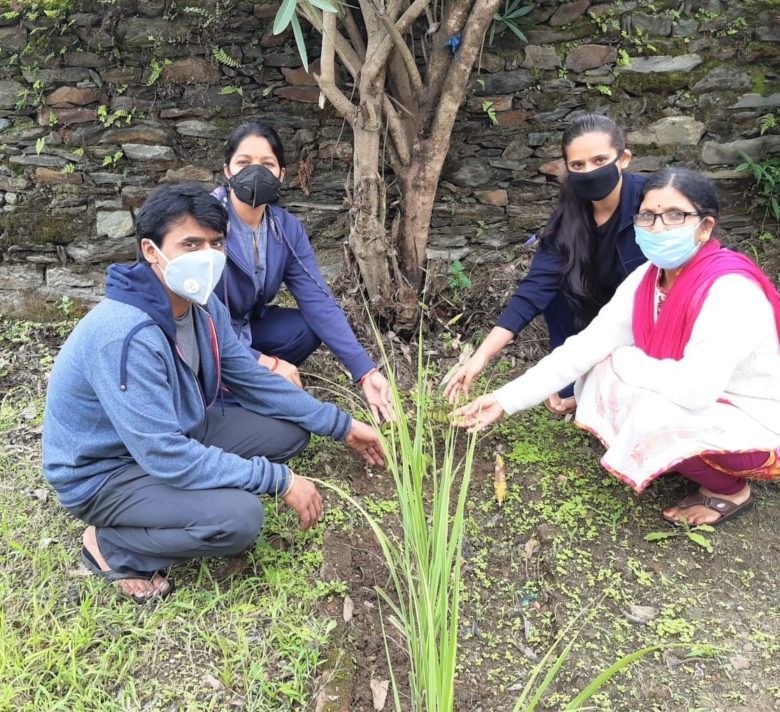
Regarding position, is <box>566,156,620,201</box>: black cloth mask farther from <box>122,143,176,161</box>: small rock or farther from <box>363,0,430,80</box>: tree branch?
<box>122,143,176,161</box>: small rock

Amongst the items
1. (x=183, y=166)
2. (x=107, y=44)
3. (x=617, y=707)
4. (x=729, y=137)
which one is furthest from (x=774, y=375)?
(x=107, y=44)

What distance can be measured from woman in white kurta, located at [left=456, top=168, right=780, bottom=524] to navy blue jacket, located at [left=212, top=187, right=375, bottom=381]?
2.25ft

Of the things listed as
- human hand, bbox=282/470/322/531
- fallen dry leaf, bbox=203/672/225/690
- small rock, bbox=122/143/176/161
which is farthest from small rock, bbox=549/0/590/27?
fallen dry leaf, bbox=203/672/225/690

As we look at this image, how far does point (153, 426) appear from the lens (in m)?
1.87

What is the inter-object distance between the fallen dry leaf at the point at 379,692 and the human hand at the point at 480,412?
35.6 inches

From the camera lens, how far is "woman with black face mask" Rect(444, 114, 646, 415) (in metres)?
2.58

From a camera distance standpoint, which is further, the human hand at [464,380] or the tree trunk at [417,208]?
the tree trunk at [417,208]

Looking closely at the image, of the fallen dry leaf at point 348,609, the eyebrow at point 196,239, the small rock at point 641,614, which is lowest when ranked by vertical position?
the fallen dry leaf at point 348,609

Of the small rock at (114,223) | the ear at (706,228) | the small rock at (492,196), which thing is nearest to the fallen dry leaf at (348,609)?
the ear at (706,228)

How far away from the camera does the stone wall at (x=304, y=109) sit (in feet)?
12.6

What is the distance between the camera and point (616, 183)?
2.62 metres

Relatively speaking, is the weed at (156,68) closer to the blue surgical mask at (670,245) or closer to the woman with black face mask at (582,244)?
the woman with black face mask at (582,244)

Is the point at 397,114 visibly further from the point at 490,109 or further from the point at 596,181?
the point at 596,181

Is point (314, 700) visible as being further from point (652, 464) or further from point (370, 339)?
point (370, 339)
